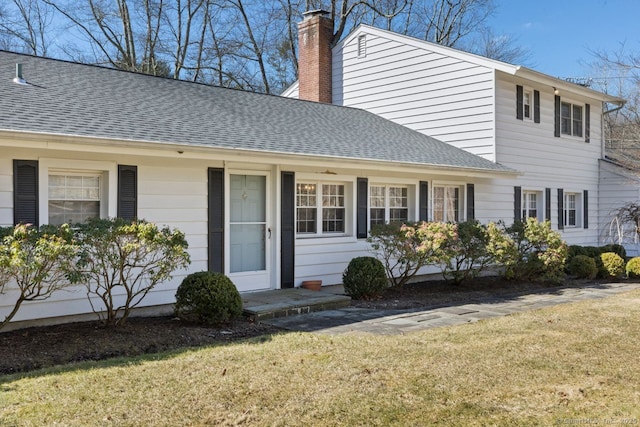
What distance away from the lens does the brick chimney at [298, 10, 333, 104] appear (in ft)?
55.3

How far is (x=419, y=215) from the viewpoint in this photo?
1220cm

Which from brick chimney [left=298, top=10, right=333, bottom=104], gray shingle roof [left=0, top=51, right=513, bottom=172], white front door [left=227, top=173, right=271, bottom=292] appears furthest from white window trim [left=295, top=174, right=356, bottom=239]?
brick chimney [left=298, top=10, right=333, bottom=104]

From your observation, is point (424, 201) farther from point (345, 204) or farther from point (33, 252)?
point (33, 252)

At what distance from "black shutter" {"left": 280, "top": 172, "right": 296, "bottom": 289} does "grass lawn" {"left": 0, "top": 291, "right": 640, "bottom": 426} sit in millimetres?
3076

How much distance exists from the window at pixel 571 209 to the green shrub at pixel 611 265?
3.09 meters

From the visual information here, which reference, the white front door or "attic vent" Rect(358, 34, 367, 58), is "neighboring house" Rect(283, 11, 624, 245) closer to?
"attic vent" Rect(358, 34, 367, 58)

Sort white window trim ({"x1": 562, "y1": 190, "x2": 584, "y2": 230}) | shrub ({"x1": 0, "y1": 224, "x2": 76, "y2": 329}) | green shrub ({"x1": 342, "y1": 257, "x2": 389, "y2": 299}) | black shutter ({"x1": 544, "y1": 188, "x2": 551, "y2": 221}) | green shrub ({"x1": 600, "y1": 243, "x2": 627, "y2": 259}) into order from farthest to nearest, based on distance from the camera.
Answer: white window trim ({"x1": 562, "y1": 190, "x2": 584, "y2": 230}) → black shutter ({"x1": 544, "y1": 188, "x2": 551, "y2": 221}) → green shrub ({"x1": 600, "y1": 243, "x2": 627, "y2": 259}) → green shrub ({"x1": 342, "y1": 257, "x2": 389, "y2": 299}) → shrub ({"x1": 0, "y1": 224, "x2": 76, "y2": 329})

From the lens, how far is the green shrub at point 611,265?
44.3 feet

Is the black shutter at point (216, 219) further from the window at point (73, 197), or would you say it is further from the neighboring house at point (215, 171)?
the window at point (73, 197)

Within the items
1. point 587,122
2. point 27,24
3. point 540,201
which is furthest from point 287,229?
point 27,24

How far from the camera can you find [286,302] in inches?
340

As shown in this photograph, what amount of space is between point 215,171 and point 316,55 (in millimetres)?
9065

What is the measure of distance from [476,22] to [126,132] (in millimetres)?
24529

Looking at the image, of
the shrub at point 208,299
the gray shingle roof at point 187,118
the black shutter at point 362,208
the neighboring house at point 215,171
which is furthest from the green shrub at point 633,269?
the shrub at point 208,299
